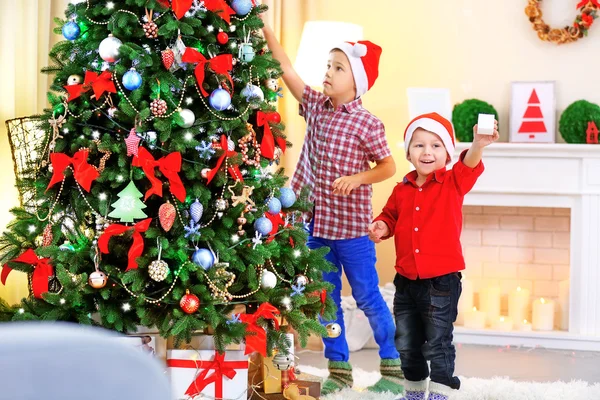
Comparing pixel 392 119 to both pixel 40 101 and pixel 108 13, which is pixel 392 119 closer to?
pixel 40 101

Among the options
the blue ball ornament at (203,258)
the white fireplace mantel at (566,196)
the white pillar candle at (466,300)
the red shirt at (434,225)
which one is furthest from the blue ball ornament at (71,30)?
the white pillar candle at (466,300)

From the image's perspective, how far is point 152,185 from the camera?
2.30 m

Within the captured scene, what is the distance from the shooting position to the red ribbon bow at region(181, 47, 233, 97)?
231cm

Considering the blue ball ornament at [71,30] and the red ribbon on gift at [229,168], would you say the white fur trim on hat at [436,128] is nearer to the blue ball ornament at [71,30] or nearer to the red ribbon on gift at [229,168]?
the red ribbon on gift at [229,168]

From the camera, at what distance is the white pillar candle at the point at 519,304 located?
4.42 metres

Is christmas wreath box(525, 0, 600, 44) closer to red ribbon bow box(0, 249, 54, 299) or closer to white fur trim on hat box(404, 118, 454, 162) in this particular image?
white fur trim on hat box(404, 118, 454, 162)

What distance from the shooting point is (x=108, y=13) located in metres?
2.29

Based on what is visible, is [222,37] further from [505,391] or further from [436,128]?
[505,391]

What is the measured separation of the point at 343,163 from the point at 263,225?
70 centimetres

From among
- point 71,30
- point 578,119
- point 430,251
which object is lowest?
point 430,251

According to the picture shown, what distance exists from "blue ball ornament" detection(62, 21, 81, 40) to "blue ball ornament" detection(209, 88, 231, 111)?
40 cm

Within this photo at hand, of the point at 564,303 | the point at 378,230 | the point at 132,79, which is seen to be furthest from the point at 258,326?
the point at 564,303

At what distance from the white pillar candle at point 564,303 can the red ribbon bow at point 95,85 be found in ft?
9.39

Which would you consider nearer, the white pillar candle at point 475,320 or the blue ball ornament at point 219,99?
the blue ball ornament at point 219,99
